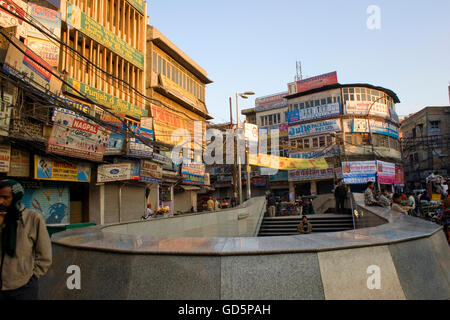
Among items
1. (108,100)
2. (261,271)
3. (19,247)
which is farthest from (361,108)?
(19,247)

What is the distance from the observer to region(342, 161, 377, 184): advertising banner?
3356 centimetres

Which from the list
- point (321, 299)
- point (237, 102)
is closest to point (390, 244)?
point (321, 299)

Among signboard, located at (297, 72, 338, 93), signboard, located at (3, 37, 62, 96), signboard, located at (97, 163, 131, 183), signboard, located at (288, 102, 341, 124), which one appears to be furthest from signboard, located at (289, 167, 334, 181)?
signboard, located at (3, 37, 62, 96)

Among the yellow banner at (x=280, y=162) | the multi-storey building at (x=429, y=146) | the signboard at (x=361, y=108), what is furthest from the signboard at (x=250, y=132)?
the multi-storey building at (x=429, y=146)

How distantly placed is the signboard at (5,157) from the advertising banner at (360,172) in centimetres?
3030

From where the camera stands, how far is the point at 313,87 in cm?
3984

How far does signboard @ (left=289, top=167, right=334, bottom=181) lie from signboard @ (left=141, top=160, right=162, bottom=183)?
69.2 ft

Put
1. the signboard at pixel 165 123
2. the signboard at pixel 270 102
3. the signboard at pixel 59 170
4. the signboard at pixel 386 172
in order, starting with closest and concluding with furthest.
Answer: the signboard at pixel 59 170 < the signboard at pixel 165 123 < the signboard at pixel 386 172 < the signboard at pixel 270 102

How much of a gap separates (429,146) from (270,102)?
22746mm

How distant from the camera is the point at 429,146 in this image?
42.6m

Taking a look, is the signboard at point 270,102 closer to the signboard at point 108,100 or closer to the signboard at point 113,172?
the signboard at point 108,100

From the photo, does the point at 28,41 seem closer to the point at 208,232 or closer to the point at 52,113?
the point at 52,113

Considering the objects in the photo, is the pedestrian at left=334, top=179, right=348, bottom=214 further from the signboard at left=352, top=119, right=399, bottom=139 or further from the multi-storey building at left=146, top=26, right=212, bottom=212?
the signboard at left=352, top=119, right=399, bottom=139

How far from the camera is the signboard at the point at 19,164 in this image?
40.7 ft
